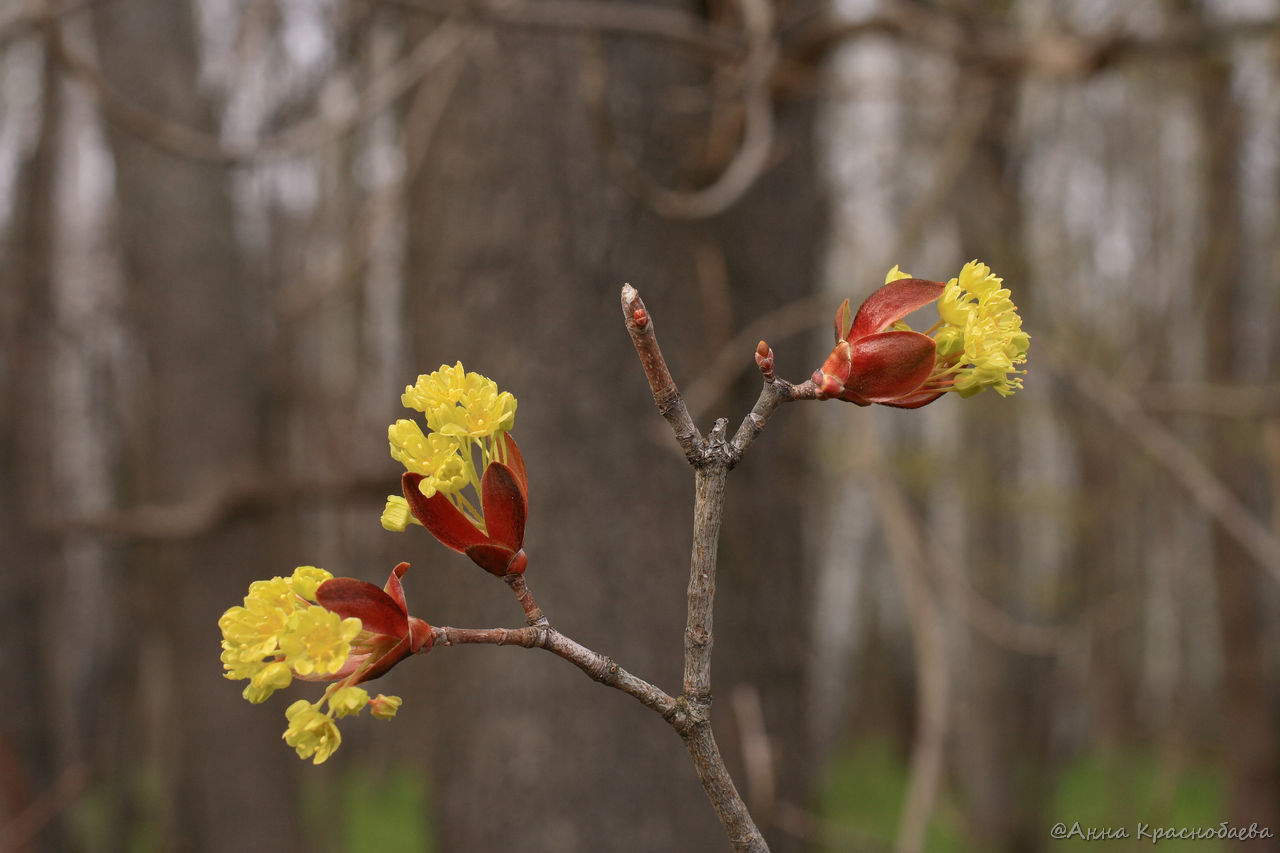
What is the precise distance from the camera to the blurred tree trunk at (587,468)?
5.11 feet

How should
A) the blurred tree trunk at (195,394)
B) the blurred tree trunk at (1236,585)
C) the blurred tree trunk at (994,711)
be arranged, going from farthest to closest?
the blurred tree trunk at (994,711)
the blurred tree trunk at (1236,585)
the blurred tree trunk at (195,394)

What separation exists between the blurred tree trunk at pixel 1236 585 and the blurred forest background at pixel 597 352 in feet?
0.05

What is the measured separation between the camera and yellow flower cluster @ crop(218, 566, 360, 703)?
35cm

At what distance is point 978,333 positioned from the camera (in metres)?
0.43

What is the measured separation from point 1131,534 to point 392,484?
881cm

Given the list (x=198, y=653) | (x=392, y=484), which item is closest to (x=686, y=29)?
(x=392, y=484)

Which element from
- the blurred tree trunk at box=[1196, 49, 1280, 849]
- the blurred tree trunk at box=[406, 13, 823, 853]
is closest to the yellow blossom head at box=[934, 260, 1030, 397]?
the blurred tree trunk at box=[406, 13, 823, 853]

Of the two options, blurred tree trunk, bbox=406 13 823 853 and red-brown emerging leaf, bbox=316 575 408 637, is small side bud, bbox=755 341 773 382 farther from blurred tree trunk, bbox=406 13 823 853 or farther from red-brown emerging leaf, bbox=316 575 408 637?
blurred tree trunk, bbox=406 13 823 853

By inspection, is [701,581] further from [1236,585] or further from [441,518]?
[1236,585]

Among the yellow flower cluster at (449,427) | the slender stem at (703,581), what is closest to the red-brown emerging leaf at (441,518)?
the yellow flower cluster at (449,427)

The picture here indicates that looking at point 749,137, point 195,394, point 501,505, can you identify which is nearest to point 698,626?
point 501,505

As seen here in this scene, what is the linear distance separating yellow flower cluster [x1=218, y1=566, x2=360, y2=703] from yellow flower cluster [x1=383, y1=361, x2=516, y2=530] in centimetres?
5

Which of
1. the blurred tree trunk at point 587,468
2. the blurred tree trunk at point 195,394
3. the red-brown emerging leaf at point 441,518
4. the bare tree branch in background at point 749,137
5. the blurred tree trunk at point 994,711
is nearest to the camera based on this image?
the red-brown emerging leaf at point 441,518

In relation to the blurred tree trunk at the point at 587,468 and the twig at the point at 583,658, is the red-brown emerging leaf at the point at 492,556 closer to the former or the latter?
the twig at the point at 583,658
